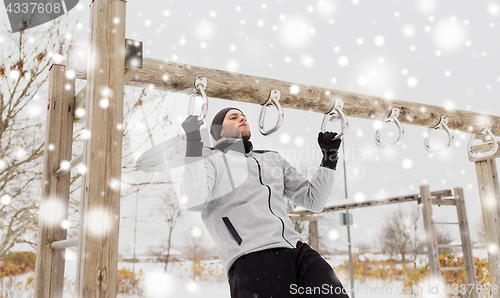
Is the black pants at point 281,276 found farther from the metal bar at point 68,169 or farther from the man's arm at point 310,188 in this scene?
the metal bar at point 68,169

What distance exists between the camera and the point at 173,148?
11.4 ft

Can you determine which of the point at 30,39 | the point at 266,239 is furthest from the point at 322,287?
the point at 30,39

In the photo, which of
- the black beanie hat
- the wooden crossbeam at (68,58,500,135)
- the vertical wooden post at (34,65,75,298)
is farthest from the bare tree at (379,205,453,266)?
the vertical wooden post at (34,65,75,298)

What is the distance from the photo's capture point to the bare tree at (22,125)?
316cm

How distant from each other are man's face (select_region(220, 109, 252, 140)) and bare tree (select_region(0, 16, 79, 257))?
86.5 inches

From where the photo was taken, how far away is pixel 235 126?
1.87 m

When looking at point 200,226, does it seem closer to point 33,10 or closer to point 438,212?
point 33,10

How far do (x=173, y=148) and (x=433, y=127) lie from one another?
7.41 ft

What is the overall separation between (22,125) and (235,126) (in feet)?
8.12

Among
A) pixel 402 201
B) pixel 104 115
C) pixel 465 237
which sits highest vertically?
pixel 402 201

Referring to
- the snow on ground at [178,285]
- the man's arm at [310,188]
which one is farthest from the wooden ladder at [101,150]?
the snow on ground at [178,285]

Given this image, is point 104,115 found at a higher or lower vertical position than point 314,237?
higher

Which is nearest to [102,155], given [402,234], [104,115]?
[104,115]

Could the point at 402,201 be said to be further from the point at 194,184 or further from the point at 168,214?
the point at 194,184
